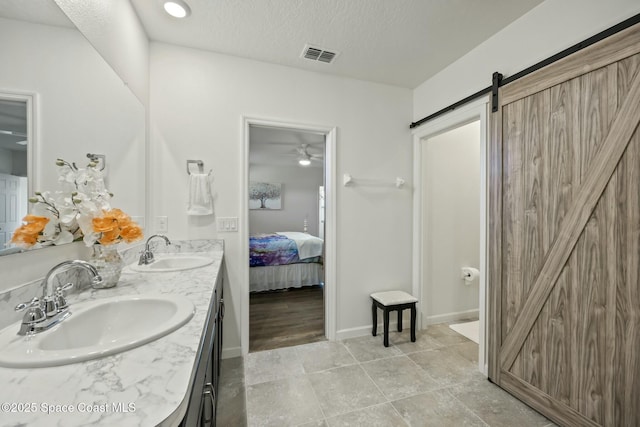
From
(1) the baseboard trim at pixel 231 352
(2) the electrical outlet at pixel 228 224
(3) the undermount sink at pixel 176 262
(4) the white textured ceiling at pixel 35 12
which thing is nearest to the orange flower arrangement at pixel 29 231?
(4) the white textured ceiling at pixel 35 12

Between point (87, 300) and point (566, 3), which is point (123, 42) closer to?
point (87, 300)

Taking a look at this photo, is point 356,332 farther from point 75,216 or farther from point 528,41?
point 528,41

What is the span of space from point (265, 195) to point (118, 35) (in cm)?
502

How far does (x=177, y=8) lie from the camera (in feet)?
5.46

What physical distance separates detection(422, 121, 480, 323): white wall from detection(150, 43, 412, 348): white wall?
233mm

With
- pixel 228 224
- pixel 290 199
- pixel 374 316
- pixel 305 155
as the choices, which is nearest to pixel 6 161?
pixel 228 224

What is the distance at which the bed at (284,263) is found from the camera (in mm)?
3814

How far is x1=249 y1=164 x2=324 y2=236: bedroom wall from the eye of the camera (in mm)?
6418

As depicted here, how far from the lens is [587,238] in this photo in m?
1.37

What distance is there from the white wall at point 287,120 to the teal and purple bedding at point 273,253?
1603 mm

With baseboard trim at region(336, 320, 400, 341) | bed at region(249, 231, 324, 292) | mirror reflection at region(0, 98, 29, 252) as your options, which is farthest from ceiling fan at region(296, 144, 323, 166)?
mirror reflection at region(0, 98, 29, 252)

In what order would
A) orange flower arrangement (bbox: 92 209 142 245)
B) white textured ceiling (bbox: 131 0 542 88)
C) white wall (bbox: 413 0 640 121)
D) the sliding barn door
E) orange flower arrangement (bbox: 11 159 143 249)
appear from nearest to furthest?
orange flower arrangement (bbox: 11 159 143 249) < orange flower arrangement (bbox: 92 209 142 245) < the sliding barn door < white wall (bbox: 413 0 640 121) < white textured ceiling (bbox: 131 0 542 88)

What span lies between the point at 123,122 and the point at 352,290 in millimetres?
2250

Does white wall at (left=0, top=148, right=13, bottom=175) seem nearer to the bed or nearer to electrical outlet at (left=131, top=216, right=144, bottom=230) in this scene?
electrical outlet at (left=131, top=216, right=144, bottom=230)
